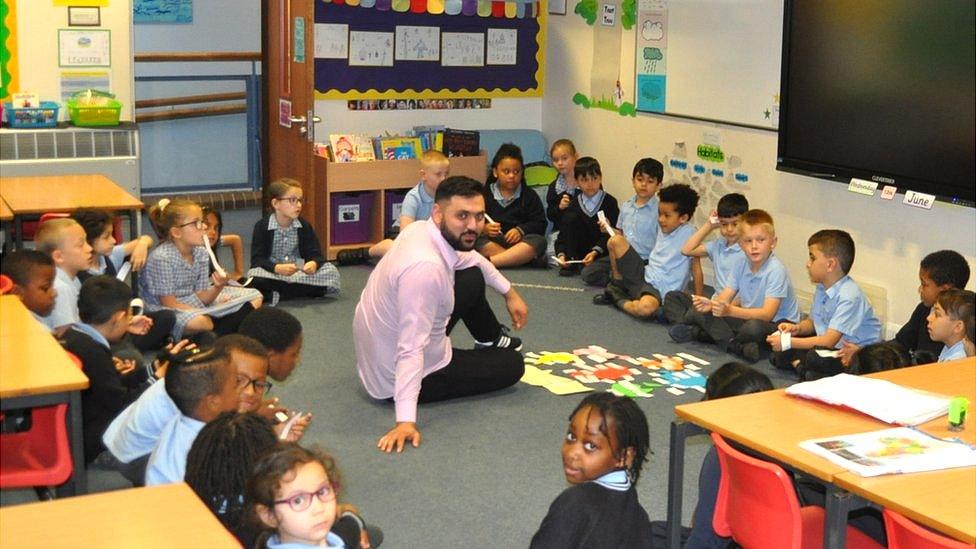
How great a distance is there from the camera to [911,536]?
7.94 ft

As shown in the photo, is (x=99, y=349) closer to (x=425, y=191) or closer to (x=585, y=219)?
Answer: (x=425, y=191)

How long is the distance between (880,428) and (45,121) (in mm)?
5317

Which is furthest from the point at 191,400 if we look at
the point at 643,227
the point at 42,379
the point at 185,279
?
the point at 643,227

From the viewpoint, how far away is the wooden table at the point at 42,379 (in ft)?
9.59

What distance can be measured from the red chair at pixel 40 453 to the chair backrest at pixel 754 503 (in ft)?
5.56

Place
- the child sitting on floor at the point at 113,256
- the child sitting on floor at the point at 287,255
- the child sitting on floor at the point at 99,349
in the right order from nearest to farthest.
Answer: the child sitting on floor at the point at 99,349, the child sitting on floor at the point at 113,256, the child sitting on floor at the point at 287,255

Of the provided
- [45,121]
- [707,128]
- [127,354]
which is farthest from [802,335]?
[45,121]

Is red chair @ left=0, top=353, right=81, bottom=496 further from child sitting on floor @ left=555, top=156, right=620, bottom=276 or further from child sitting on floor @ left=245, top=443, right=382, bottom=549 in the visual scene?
child sitting on floor @ left=555, top=156, right=620, bottom=276

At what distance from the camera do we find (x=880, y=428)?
292 centimetres

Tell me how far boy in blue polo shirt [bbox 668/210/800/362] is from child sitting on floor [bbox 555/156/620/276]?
1.45 metres

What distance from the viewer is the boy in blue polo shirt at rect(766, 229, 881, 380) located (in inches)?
198

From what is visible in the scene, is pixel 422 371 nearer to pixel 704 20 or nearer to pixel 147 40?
pixel 704 20

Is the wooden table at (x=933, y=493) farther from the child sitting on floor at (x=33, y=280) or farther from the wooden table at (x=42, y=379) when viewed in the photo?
the child sitting on floor at (x=33, y=280)

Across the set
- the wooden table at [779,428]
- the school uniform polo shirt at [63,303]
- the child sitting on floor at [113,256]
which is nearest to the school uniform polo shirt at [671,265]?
the child sitting on floor at [113,256]
